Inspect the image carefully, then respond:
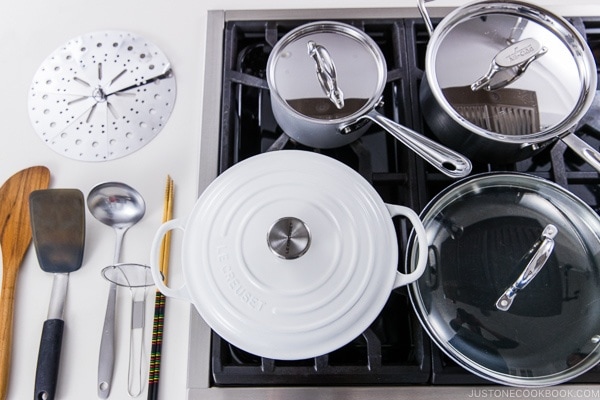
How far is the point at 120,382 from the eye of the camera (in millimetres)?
642

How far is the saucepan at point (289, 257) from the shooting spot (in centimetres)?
54

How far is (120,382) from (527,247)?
0.58 meters

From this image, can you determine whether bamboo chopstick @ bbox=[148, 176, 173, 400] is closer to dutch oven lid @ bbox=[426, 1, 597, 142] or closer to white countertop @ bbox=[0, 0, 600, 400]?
white countertop @ bbox=[0, 0, 600, 400]

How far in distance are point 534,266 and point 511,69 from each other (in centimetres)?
26

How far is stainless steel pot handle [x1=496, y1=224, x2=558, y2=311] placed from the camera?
57cm

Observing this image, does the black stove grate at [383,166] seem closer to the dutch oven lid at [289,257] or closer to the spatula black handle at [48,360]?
the dutch oven lid at [289,257]

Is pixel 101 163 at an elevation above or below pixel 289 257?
above

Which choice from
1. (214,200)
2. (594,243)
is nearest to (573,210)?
(594,243)

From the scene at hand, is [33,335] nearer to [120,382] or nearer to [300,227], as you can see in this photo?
[120,382]

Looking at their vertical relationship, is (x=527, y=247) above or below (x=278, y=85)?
below

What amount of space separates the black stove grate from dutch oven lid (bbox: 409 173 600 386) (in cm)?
4

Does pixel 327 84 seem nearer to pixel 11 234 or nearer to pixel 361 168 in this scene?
pixel 361 168

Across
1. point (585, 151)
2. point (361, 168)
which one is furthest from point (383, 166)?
point (585, 151)

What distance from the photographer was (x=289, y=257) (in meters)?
0.55
